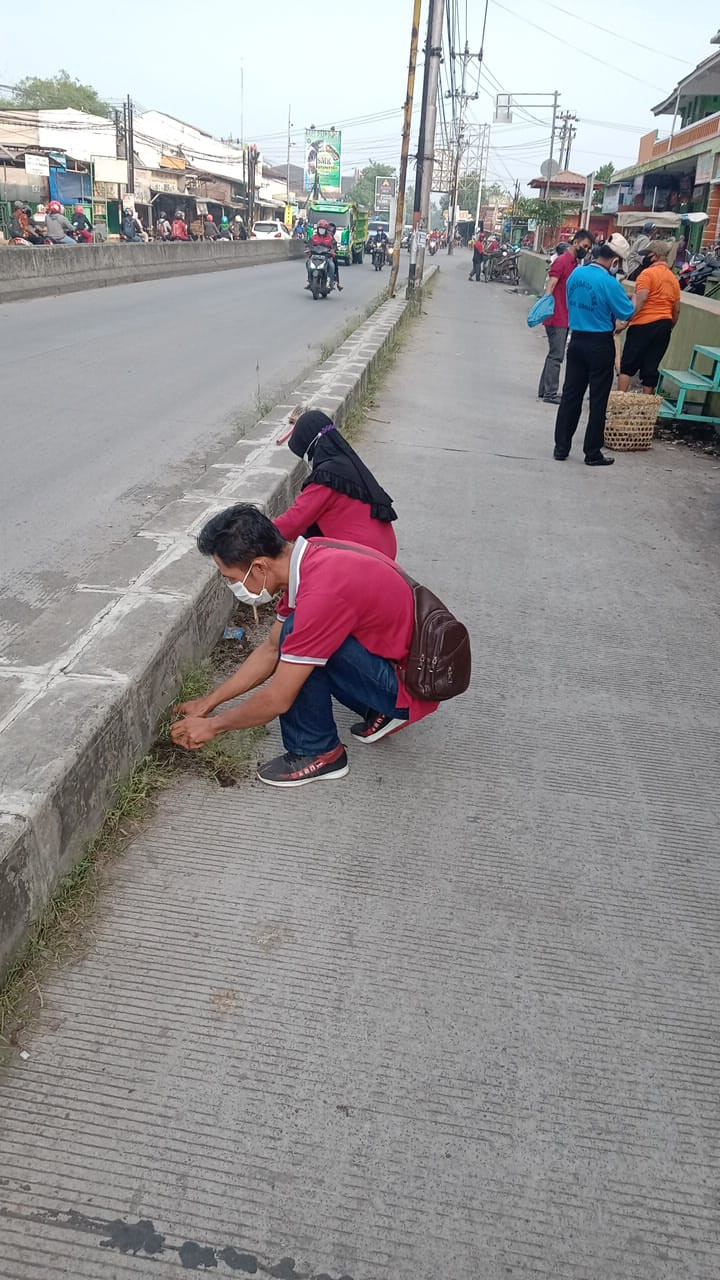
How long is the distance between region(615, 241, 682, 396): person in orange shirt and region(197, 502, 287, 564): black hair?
6330 millimetres

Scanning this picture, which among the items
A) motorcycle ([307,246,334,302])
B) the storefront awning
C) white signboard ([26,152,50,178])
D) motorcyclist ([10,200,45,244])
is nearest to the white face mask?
motorcycle ([307,246,334,302])

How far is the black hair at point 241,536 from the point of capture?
109 inches

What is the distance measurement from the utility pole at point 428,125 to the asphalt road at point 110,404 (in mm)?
3704

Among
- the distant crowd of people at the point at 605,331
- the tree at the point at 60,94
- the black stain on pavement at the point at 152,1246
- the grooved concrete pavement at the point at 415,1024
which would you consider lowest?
the black stain on pavement at the point at 152,1246

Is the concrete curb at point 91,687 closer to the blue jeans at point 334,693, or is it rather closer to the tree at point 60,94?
the blue jeans at point 334,693

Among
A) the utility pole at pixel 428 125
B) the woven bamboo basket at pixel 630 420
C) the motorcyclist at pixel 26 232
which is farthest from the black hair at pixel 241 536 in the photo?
the motorcyclist at pixel 26 232

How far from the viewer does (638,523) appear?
6.25m


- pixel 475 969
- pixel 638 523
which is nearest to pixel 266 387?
pixel 638 523

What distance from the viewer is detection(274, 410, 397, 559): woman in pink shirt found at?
12.3 feet

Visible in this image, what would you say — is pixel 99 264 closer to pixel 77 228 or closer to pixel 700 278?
pixel 77 228

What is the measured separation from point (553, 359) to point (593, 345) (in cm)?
307

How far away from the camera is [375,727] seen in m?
3.40

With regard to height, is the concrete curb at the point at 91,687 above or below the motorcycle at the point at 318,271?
below

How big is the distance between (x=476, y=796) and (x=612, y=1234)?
1500mm
